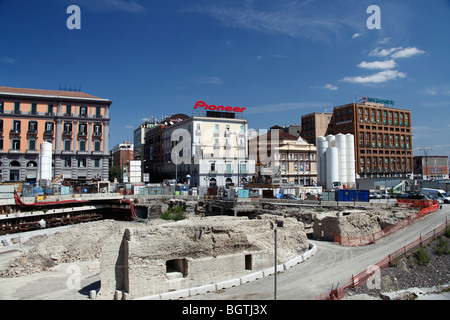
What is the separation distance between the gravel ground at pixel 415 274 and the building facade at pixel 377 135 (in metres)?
67.8

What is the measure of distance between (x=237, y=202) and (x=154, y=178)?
3934 cm

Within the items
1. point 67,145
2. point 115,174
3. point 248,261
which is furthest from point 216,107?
point 248,261

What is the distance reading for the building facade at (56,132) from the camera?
54.2 m

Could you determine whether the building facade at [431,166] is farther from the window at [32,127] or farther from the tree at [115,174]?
the window at [32,127]

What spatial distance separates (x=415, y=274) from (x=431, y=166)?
106630 mm

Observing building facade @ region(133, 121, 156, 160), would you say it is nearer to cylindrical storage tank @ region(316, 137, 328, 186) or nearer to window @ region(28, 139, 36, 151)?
window @ region(28, 139, 36, 151)

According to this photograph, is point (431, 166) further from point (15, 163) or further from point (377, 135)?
point (15, 163)

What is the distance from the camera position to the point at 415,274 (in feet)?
63.6

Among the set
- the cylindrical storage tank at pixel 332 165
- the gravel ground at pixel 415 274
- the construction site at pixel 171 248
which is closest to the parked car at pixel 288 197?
the construction site at pixel 171 248

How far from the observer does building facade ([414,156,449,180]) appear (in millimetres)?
107062

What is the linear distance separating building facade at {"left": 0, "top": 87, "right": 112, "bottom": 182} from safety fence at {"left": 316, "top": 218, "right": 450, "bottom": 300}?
50406mm

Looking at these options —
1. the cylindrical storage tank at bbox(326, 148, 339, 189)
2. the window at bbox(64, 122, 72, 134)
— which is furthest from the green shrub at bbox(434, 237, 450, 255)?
the window at bbox(64, 122, 72, 134)

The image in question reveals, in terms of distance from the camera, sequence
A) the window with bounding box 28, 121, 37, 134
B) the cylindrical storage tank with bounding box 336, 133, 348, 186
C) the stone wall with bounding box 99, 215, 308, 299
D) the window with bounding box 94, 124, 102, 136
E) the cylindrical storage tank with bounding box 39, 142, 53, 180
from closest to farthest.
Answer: the stone wall with bounding box 99, 215, 308, 299 → the cylindrical storage tank with bounding box 39, 142, 53, 180 → the window with bounding box 28, 121, 37, 134 → the cylindrical storage tank with bounding box 336, 133, 348, 186 → the window with bounding box 94, 124, 102, 136

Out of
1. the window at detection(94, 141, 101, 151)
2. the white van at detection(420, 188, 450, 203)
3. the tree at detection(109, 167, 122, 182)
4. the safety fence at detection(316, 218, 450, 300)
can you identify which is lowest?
the safety fence at detection(316, 218, 450, 300)
